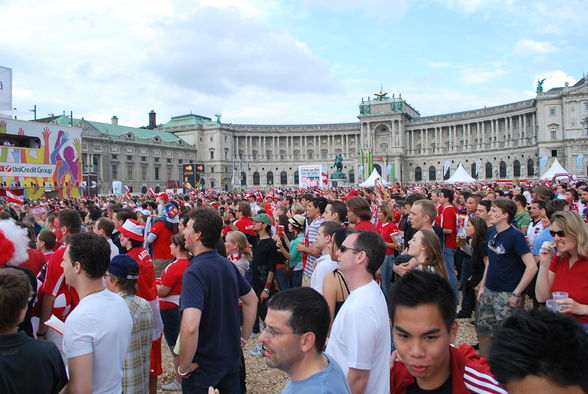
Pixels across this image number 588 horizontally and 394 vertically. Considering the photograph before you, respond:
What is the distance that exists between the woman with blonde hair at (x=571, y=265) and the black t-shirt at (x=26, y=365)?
147 inches

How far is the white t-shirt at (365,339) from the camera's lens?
2670 millimetres

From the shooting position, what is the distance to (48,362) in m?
2.53

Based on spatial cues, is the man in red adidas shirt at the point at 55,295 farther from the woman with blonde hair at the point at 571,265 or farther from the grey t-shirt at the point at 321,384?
the woman with blonde hair at the point at 571,265

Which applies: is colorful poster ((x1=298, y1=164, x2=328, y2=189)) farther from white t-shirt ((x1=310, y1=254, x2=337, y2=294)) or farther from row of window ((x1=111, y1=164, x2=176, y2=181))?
row of window ((x1=111, y1=164, x2=176, y2=181))

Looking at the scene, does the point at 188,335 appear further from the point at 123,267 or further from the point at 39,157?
the point at 39,157

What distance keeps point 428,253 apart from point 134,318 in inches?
112

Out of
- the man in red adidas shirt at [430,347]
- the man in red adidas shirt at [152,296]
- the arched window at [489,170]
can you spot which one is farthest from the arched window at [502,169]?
the man in red adidas shirt at [430,347]

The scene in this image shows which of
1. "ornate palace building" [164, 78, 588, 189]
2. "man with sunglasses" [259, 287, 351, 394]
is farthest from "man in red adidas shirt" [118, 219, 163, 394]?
"ornate palace building" [164, 78, 588, 189]

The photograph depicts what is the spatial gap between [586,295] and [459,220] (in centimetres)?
536

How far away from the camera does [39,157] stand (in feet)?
97.3

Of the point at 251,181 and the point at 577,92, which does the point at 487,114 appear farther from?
the point at 251,181

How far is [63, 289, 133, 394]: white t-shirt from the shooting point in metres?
2.87

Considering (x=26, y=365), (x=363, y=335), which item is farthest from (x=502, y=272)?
(x=26, y=365)

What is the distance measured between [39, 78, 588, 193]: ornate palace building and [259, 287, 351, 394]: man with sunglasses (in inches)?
2067
